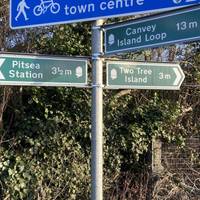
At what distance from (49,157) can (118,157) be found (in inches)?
54.7

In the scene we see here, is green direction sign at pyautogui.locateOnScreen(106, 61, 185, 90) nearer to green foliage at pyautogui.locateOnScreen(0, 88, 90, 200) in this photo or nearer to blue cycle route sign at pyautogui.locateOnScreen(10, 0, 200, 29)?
blue cycle route sign at pyautogui.locateOnScreen(10, 0, 200, 29)

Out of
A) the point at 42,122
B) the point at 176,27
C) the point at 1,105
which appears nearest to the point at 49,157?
the point at 42,122

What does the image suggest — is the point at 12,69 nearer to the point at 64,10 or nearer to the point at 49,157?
the point at 64,10

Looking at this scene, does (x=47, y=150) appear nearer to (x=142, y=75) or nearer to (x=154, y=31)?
(x=142, y=75)

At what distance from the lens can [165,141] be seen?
33.3ft

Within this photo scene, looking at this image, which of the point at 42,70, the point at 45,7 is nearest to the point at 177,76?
the point at 42,70

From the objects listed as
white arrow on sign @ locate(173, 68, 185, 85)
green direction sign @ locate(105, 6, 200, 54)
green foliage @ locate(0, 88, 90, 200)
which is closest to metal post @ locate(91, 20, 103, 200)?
green direction sign @ locate(105, 6, 200, 54)

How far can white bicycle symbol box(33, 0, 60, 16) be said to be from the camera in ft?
17.5

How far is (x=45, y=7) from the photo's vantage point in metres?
5.38

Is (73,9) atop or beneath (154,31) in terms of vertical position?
atop

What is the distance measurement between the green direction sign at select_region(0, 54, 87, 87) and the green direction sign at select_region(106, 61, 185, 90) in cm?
30

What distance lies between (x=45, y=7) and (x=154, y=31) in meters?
1.14

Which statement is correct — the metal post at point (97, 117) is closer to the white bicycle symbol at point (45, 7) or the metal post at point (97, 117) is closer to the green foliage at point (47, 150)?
the white bicycle symbol at point (45, 7)

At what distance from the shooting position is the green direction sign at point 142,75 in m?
5.45
